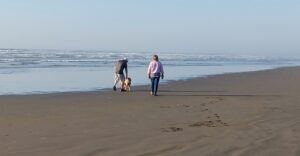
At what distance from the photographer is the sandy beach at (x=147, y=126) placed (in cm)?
677

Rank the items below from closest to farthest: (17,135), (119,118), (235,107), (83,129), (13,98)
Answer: (17,135) < (83,129) < (119,118) < (235,107) < (13,98)

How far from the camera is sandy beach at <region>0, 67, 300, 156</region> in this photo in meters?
6.77

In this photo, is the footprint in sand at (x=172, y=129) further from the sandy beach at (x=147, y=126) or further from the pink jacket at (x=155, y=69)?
the pink jacket at (x=155, y=69)

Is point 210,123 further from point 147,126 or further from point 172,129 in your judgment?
point 147,126

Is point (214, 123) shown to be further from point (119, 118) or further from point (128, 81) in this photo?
point (128, 81)

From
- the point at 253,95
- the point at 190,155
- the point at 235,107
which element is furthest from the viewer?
the point at 253,95

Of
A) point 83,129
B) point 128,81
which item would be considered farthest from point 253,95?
point 83,129

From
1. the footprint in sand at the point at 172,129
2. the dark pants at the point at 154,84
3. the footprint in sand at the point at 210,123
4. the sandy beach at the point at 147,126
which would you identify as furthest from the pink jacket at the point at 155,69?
the footprint in sand at the point at 172,129

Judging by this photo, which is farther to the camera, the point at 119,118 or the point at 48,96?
the point at 48,96

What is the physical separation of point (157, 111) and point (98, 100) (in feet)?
10.4

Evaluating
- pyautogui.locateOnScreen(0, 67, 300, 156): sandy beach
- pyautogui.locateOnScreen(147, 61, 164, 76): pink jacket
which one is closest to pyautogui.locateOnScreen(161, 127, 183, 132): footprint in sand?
pyautogui.locateOnScreen(0, 67, 300, 156): sandy beach

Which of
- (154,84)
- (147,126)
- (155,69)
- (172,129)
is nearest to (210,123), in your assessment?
(172,129)

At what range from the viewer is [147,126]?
29.3 feet

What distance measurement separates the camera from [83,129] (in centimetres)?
854
